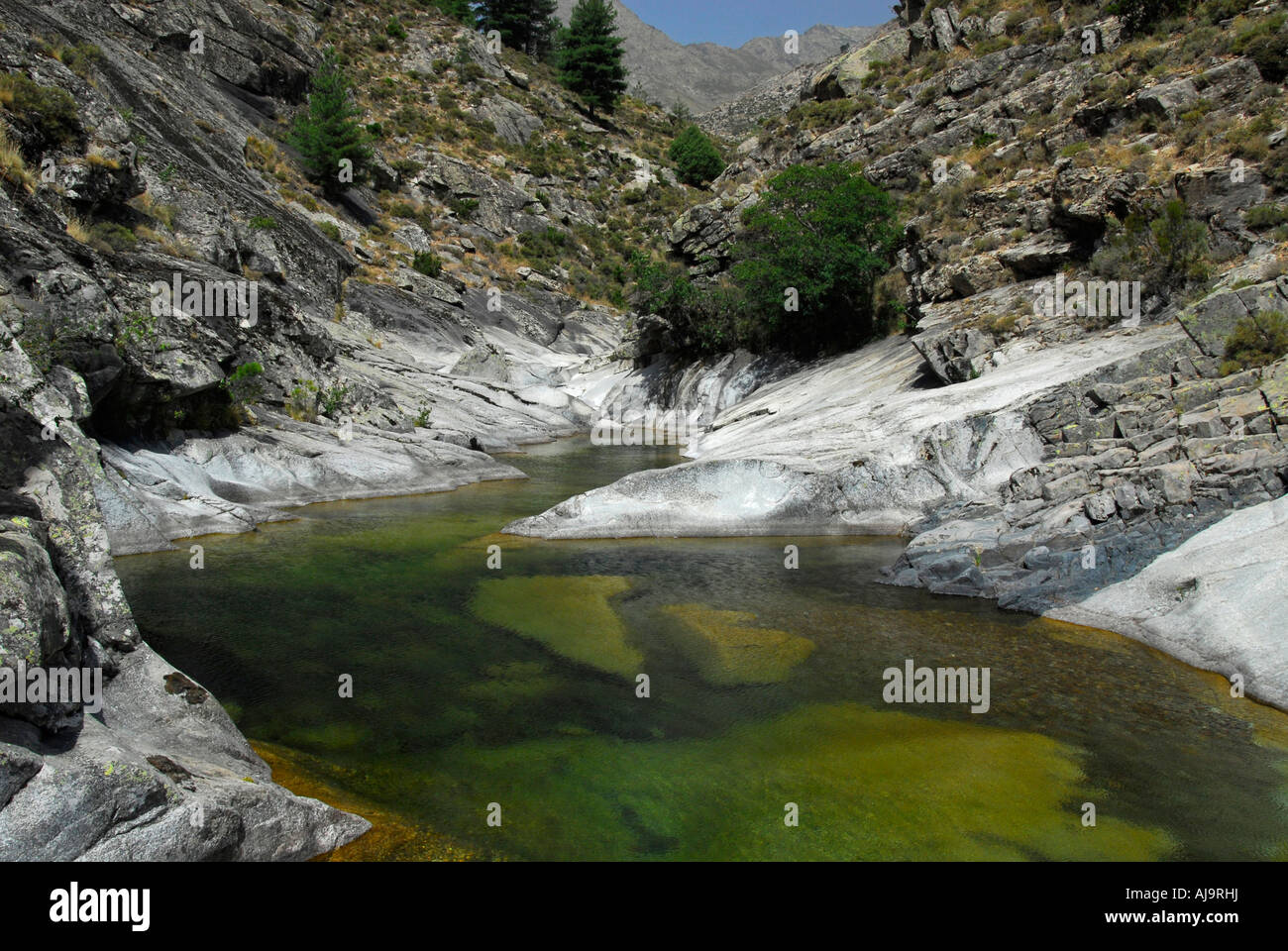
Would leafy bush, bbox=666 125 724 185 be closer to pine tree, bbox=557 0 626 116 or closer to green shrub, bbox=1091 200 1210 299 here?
pine tree, bbox=557 0 626 116

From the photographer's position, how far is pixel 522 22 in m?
95.2

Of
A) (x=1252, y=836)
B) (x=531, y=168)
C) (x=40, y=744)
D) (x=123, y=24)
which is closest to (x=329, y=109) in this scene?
(x=123, y=24)

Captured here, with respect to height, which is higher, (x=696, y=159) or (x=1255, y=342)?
(x=696, y=159)

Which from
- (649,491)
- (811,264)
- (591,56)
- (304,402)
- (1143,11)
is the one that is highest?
(591,56)

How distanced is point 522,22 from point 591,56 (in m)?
12.7

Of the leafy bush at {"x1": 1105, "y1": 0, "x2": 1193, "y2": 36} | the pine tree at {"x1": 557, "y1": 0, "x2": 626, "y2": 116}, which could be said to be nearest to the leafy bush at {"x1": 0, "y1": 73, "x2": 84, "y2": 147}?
the leafy bush at {"x1": 1105, "y1": 0, "x2": 1193, "y2": 36}

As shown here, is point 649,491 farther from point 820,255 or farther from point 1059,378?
point 820,255

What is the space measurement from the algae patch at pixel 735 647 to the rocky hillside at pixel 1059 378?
159 inches

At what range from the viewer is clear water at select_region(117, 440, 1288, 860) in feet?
24.8

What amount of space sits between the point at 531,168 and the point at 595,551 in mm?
66510

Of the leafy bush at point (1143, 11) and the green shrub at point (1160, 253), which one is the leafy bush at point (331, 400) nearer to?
the green shrub at point (1160, 253)

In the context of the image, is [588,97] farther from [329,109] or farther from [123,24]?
[123,24]

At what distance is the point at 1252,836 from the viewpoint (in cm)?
730

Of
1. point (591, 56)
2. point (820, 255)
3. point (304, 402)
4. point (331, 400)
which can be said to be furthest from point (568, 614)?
point (591, 56)
